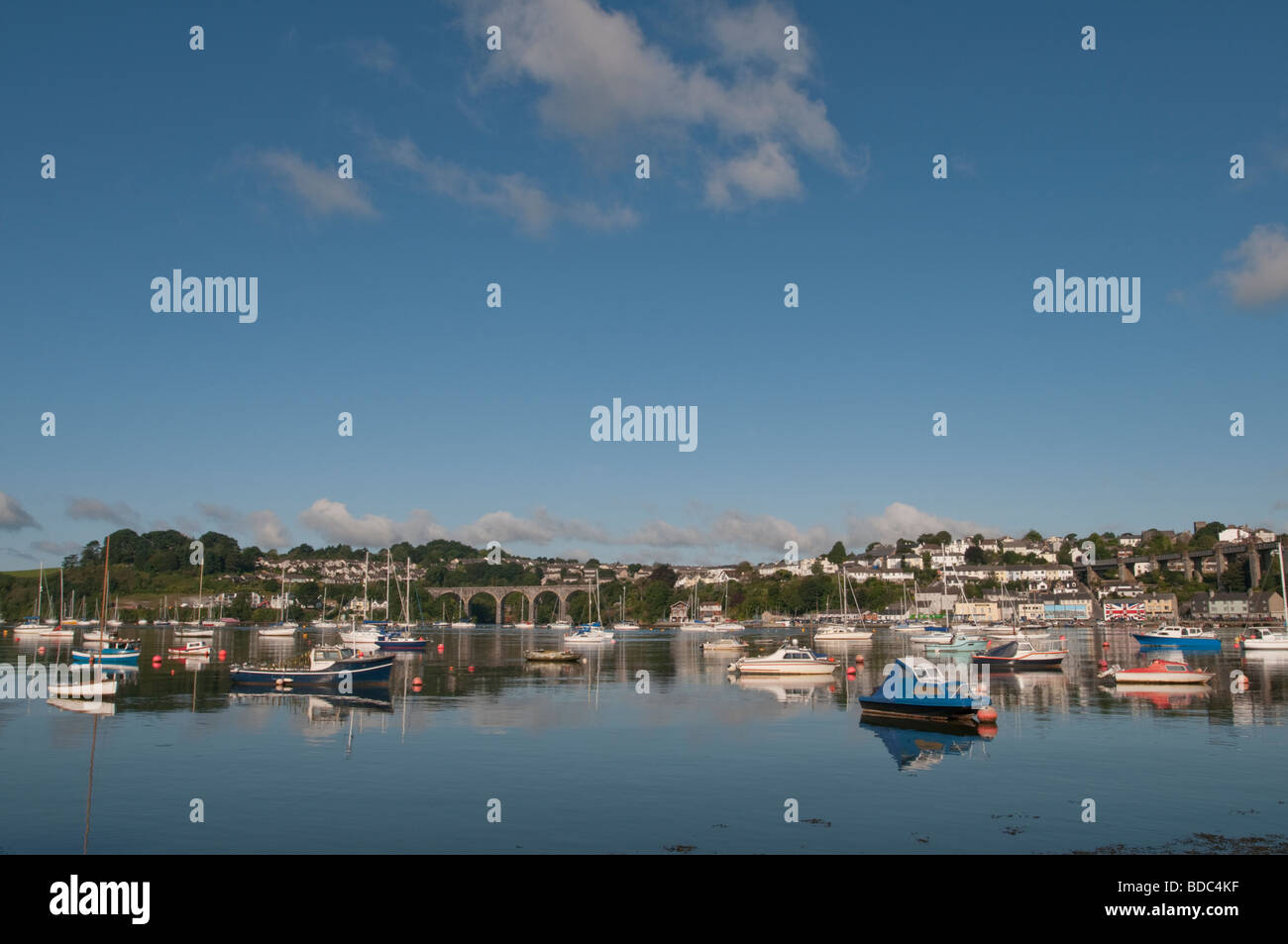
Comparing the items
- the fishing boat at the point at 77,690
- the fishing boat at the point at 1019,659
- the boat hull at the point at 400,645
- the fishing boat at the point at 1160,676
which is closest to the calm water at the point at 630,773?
the fishing boat at the point at 77,690

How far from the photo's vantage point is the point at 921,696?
144ft

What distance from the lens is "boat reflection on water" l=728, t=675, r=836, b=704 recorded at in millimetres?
→ 59003

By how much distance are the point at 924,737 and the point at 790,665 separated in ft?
107

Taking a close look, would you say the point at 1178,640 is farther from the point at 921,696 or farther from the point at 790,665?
the point at 921,696

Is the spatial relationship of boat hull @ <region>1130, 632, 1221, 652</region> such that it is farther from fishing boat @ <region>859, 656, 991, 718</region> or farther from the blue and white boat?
the blue and white boat

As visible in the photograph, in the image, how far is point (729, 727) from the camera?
1789 inches

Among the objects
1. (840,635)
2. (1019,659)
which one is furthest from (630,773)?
(840,635)

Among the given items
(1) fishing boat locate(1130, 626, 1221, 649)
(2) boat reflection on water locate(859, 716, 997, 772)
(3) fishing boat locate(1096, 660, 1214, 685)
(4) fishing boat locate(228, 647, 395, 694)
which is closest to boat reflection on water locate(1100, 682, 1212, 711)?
(3) fishing boat locate(1096, 660, 1214, 685)
